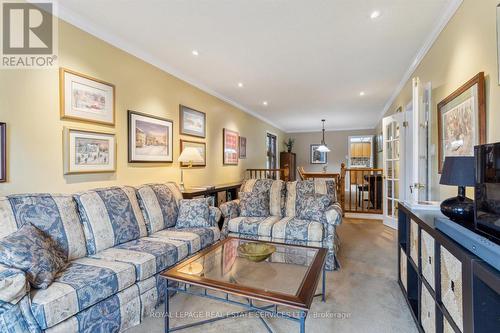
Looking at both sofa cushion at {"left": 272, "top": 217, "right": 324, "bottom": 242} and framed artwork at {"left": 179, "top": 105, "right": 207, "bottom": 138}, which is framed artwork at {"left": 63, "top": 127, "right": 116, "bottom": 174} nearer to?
framed artwork at {"left": 179, "top": 105, "right": 207, "bottom": 138}

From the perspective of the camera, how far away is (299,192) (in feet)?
12.0

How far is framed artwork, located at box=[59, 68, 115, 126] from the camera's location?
7.97ft

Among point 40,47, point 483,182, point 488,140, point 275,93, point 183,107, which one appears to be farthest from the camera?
point 275,93

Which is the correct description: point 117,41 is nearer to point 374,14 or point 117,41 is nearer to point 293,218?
point 374,14

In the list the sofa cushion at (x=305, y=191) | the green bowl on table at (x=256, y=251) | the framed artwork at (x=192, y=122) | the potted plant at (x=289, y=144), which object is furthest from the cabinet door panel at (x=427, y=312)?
the potted plant at (x=289, y=144)

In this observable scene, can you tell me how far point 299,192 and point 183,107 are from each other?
218 centimetres

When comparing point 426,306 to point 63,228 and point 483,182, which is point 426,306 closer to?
point 483,182

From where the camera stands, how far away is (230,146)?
5.69m

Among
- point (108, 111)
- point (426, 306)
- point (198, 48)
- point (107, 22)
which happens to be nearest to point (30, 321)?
point (108, 111)

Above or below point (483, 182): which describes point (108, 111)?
above

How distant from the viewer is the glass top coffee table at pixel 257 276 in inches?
57.1

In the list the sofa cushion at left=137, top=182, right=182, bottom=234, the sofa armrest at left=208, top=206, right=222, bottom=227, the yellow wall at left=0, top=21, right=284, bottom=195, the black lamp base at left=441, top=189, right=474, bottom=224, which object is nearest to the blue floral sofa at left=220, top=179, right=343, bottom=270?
the sofa armrest at left=208, top=206, right=222, bottom=227

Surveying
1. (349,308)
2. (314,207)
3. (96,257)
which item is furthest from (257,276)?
(314,207)

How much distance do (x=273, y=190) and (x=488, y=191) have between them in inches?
110
